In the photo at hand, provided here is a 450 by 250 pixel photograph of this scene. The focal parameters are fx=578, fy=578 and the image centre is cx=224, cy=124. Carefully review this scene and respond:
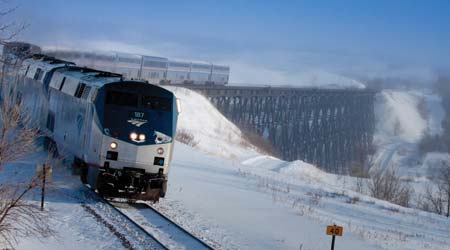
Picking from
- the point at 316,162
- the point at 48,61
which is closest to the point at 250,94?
the point at 316,162

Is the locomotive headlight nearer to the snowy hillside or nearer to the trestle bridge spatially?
the snowy hillside

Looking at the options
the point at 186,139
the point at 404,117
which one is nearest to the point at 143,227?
the point at 186,139

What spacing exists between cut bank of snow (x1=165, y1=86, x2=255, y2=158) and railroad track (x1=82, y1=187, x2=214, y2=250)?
2442 centimetres

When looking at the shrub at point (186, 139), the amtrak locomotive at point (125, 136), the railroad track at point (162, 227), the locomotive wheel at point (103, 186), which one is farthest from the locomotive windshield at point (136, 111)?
the shrub at point (186, 139)

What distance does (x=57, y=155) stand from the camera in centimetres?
1648

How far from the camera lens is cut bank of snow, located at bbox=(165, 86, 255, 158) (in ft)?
132

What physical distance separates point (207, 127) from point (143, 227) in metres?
37.8

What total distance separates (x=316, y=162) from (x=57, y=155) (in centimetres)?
6544

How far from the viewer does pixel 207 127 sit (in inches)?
1918

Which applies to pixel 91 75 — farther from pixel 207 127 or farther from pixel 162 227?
pixel 207 127

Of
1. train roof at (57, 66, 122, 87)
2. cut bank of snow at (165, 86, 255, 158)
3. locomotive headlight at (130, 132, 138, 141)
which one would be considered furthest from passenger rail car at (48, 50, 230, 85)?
locomotive headlight at (130, 132, 138, 141)

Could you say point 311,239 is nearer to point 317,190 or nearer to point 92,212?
point 92,212

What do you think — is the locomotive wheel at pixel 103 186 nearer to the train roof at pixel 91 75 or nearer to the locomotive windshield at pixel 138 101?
the locomotive windshield at pixel 138 101

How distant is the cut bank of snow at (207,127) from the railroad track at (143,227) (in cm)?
2442
